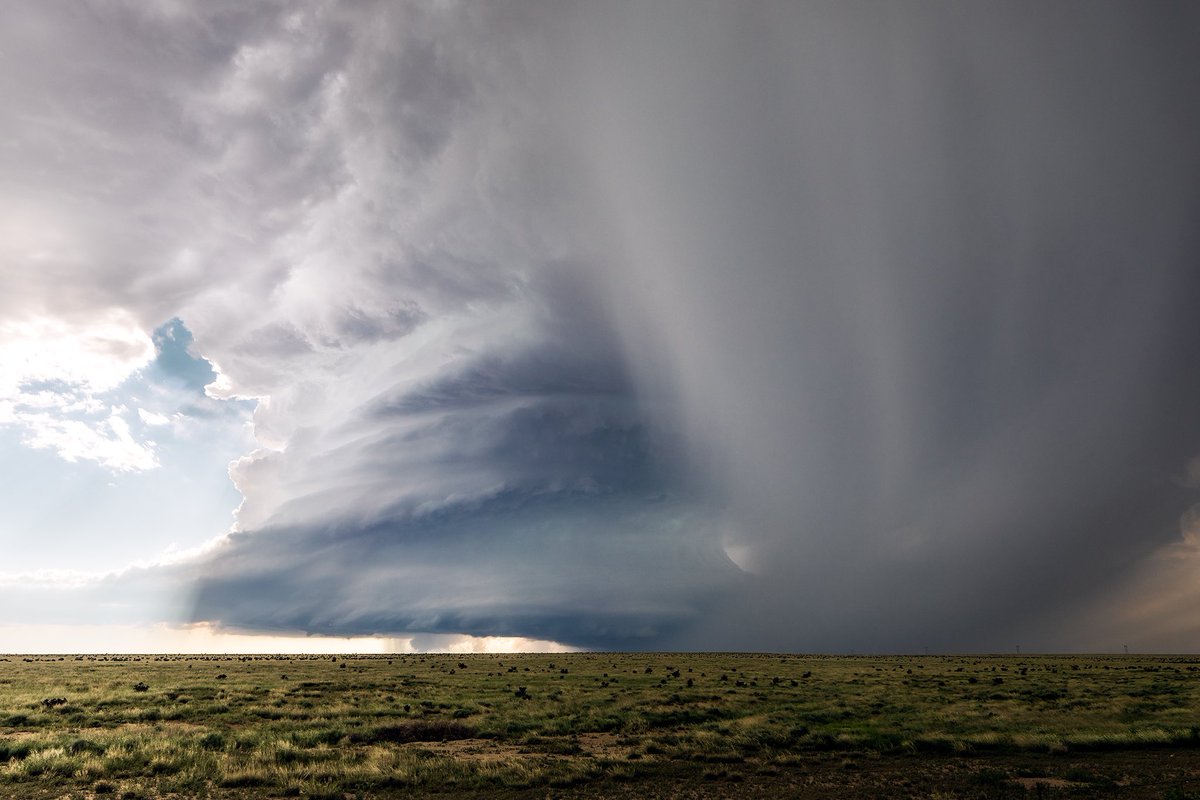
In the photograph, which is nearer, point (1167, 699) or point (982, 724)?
point (982, 724)

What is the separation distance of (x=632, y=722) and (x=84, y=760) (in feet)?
79.9

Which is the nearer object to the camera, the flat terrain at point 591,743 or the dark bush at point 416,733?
the flat terrain at point 591,743

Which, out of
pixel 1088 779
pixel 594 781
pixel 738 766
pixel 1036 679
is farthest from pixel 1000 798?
pixel 1036 679

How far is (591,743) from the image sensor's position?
1166 inches

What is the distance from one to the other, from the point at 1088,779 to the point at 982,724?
13149 mm

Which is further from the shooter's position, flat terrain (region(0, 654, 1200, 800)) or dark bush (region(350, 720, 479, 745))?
dark bush (region(350, 720, 479, 745))

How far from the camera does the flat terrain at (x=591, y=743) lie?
2112 centimetres

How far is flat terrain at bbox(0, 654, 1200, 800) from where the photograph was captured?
21.1 metres

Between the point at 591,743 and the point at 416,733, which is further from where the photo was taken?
the point at 416,733

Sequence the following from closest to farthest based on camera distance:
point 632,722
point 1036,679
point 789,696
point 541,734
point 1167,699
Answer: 1. point 541,734
2. point 632,722
3. point 1167,699
4. point 789,696
5. point 1036,679

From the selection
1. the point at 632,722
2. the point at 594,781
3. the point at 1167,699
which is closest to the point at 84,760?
the point at 594,781

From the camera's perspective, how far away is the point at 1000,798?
64.6 ft

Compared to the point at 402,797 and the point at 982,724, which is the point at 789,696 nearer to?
the point at 982,724

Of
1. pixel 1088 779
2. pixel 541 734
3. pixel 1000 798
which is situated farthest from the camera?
pixel 541 734
